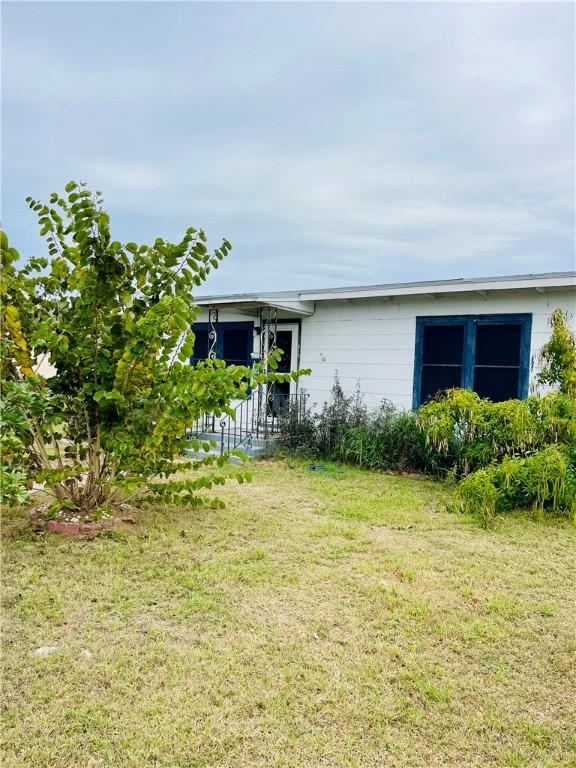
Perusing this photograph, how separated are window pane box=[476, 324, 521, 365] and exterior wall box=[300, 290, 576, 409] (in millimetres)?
237

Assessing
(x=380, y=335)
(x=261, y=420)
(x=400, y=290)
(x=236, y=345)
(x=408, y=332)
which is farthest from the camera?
(x=236, y=345)

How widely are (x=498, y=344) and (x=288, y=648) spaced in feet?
21.1

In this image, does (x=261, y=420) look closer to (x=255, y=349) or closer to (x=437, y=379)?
(x=255, y=349)

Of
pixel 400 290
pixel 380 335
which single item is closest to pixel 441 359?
pixel 380 335

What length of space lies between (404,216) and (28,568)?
515 inches

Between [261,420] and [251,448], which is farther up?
[261,420]

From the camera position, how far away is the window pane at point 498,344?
25.4ft

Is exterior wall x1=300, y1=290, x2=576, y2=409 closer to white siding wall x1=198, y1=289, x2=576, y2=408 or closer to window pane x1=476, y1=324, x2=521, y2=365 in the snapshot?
white siding wall x1=198, y1=289, x2=576, y2=408

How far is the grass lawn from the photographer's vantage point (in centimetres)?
201

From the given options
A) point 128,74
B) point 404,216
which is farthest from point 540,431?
point 404,216

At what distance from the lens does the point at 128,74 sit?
7738 millimetres

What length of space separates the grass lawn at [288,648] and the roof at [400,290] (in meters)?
3.96

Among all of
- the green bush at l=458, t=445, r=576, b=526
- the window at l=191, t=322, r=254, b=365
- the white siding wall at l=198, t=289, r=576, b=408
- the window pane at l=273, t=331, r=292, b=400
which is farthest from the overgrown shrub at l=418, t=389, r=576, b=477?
the window at l=191, t=322, r=254, b=365

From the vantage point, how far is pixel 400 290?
8.27 metres
